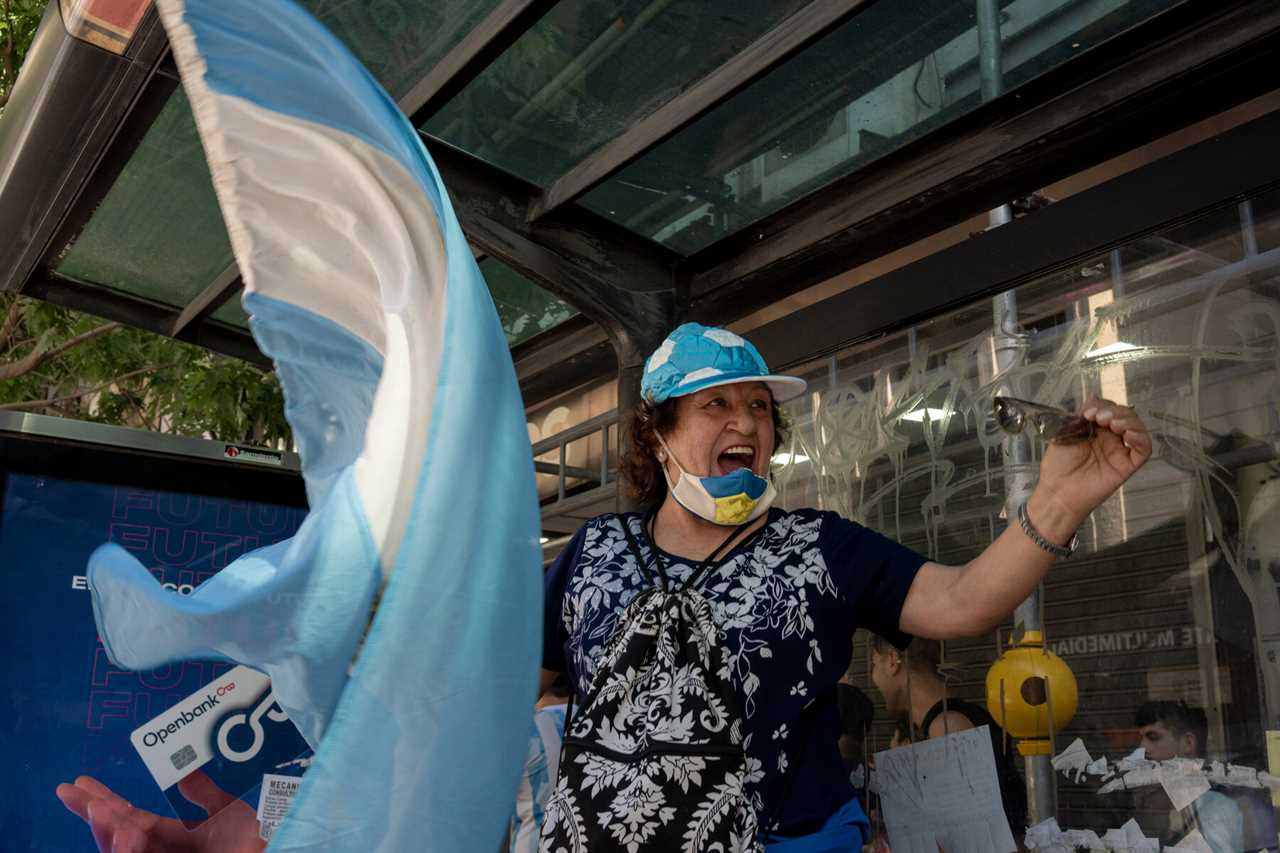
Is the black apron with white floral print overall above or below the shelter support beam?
below

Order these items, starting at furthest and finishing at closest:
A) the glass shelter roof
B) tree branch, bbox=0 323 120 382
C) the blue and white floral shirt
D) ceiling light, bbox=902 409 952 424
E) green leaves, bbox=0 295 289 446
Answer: tree branch, bbox=0 323 120 382
green leaves, bbox=0 295 289 446
ceiling light, bbox=902 409 952 424
the glass shelter roof
the blue and white floral shirt

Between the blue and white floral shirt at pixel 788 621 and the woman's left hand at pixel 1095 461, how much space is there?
35cm

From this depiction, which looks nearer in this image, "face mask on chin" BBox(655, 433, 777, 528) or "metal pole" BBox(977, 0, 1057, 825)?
"face mask on chin" BBox(655, 433, 777, 528)

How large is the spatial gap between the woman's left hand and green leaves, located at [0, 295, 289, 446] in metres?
6.50

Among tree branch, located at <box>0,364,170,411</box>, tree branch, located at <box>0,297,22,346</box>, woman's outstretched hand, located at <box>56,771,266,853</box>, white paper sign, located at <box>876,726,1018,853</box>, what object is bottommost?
woman's outstretched hand, located at <box>56,771,266,853</box>

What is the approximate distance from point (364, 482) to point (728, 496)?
2.84ft

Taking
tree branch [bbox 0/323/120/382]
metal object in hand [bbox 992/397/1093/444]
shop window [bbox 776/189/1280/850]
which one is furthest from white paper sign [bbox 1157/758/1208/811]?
tree branch [bbox 0/323/120/382]

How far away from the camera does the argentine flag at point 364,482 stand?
5.21ft

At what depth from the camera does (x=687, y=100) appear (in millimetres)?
3240

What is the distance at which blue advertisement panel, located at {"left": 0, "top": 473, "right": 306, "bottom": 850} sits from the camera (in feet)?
12.0

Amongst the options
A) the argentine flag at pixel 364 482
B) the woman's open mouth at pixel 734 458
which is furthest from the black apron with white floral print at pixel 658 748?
the argentine flag at pixel 364 482

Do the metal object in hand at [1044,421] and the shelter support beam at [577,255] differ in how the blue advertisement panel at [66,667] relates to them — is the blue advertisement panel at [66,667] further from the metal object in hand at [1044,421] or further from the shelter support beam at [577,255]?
the metal object in hand at [1044,421]

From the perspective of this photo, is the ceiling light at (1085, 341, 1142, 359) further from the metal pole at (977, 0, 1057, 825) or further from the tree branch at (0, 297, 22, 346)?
the tree branch at (0, 297, 22, 346)

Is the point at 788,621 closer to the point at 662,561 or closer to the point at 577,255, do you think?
the point at 662,561
